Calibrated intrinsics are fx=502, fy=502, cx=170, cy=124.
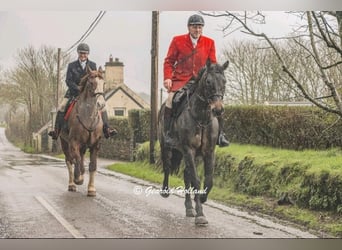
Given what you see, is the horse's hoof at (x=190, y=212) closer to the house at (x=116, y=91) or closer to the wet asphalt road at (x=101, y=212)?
the wet asphalt road at (x=101, y=212)

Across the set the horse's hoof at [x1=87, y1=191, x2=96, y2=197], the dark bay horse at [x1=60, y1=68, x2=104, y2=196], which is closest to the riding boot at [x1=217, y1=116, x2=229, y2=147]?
the dark bay horse at [x1=60, y1=68, x2=104, y2=196]

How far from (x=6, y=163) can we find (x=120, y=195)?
102 cm

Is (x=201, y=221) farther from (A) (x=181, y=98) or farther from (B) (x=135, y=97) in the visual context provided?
(B) (x=135, y=97)

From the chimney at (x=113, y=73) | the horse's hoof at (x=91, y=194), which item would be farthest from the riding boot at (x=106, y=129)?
the horse's hoof at (x=91, y=194)

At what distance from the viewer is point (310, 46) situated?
13.9ft

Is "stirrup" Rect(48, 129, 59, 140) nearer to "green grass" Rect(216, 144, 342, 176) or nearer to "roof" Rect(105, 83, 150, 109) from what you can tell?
"roof" Rect(105, 83, 150, 109)

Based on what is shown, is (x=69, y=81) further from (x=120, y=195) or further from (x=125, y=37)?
(x=120, y=195)

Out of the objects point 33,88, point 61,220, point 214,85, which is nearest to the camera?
point 214,85

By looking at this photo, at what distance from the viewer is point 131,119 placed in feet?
14.2

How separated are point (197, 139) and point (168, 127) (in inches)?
12.7

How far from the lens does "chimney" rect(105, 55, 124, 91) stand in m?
4.18

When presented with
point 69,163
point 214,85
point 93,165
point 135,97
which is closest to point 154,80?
point 135,97

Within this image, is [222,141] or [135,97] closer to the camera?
[222,141]
